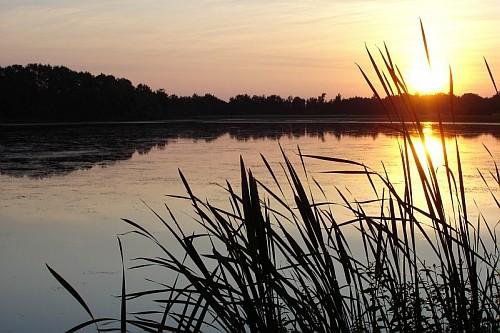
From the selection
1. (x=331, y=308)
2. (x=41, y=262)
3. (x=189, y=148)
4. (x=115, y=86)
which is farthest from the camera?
(x=115, y=86)

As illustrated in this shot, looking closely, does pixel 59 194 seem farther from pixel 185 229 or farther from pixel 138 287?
pixel 138 287

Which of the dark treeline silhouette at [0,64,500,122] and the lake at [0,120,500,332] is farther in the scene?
the dark treeline silhouette at [0,64,500,122]

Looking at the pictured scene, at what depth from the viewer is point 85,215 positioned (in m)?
8.29

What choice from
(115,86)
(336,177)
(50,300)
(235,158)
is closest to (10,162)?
(235,158)

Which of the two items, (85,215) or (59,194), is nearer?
(85,215)

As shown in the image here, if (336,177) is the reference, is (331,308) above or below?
above

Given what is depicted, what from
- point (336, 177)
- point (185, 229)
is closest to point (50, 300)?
point (185, 229)

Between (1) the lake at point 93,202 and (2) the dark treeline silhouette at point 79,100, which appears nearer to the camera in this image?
(1) the lake at point 93,202

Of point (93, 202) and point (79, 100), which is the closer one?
point (93, 202)

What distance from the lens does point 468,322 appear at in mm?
1689

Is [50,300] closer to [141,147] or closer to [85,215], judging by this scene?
[85,215]

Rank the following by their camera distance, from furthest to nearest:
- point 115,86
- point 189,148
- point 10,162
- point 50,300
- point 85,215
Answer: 1. point 115,86
2. point 189,148
3. point 10,162
4. point 85,215
5. point 50,300

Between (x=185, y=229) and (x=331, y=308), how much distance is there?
5.73 meters

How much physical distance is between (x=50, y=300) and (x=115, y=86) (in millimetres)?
52587
